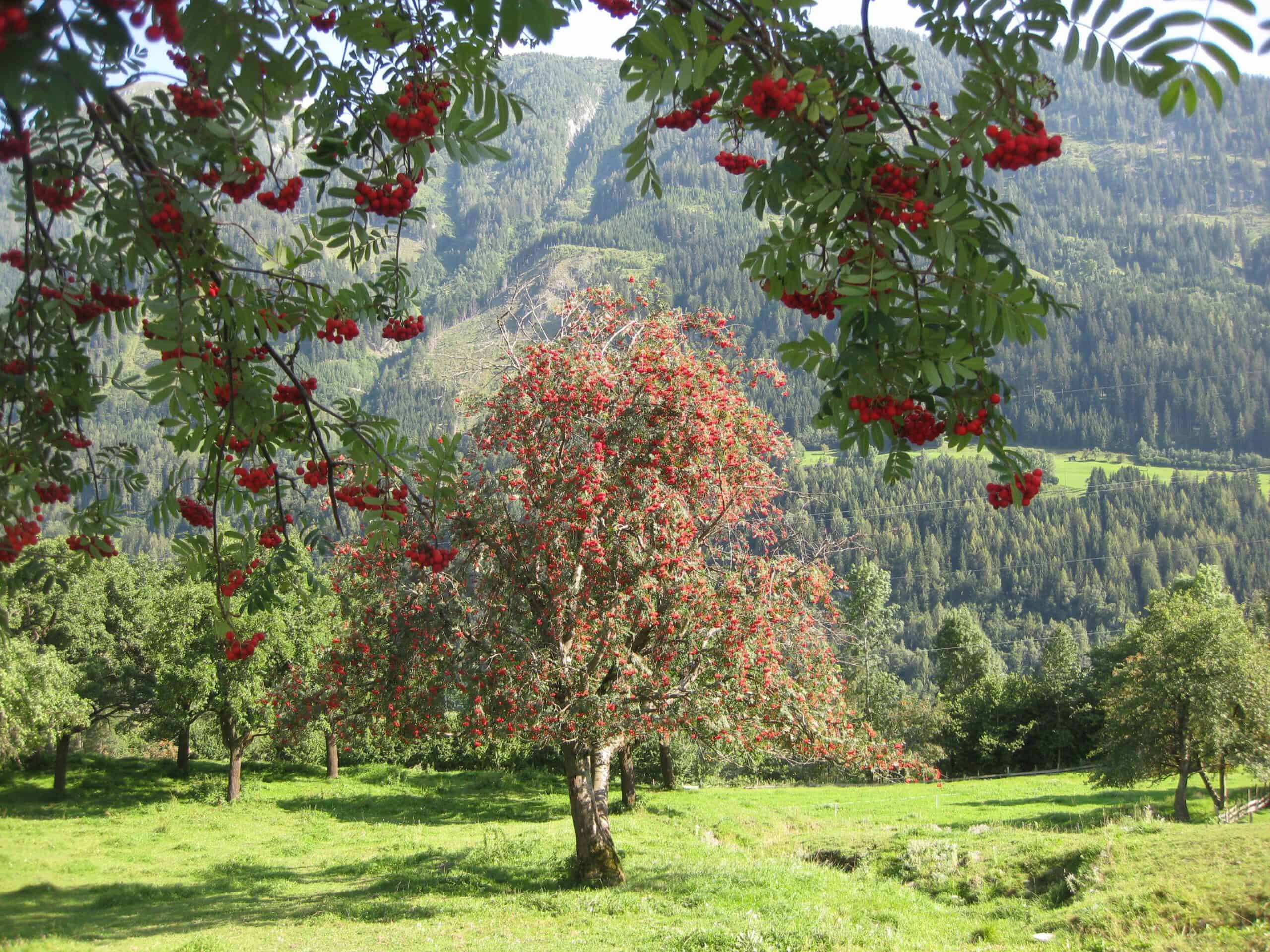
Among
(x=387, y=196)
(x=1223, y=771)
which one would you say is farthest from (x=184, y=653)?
(x=1223, y=771)

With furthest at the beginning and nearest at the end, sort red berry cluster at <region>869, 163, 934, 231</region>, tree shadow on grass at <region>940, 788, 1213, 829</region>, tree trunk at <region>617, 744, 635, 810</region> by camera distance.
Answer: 1. tree trunk at <region>617, 744, 635, 810</region>
2. tree shadow on grass at <region>940, 788, 1213, 829</region>
3. red berry cluster at <region>869, 163, 934, 231</region>

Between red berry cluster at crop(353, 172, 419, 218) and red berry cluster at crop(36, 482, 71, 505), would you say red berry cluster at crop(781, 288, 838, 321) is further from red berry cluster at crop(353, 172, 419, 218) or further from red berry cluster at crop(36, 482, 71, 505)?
red berry cluster at crop(36, 482, 71, 505)

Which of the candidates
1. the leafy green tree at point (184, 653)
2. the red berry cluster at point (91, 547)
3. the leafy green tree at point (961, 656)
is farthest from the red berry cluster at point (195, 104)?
the leafy green tree at point (961, 656)

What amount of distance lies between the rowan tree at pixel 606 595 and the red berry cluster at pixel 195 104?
821 centimetres

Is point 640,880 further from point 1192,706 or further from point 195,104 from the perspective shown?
point 1192,706

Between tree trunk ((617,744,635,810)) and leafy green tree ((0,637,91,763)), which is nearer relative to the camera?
leafy green tree ((0,637,91,763))

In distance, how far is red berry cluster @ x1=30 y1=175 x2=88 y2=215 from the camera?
4.24m

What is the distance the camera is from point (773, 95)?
109 inches

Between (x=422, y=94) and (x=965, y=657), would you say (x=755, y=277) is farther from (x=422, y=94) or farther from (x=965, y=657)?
(x=965, y=657)

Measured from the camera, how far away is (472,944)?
1080cm

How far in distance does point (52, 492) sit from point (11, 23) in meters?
3.74

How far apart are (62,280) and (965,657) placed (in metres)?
63.9

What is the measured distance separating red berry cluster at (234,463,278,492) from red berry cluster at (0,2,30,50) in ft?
9.96

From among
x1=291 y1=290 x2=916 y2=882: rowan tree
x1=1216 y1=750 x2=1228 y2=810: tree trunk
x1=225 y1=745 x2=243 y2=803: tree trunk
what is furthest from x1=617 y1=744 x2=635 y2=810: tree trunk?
x1=1216 y1=750 x2=1228 y2=810: tree trunk
